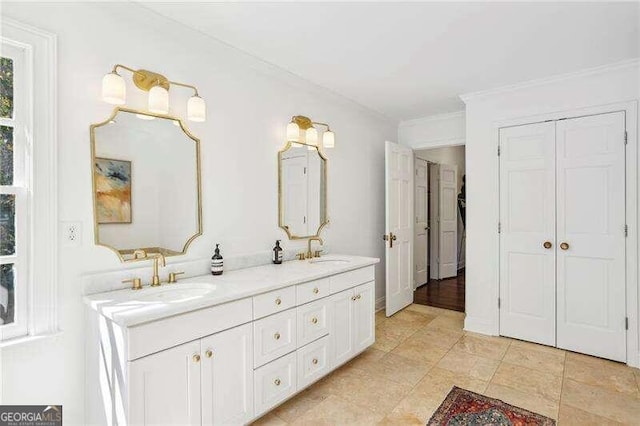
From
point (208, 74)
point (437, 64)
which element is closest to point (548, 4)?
point (437, 64)

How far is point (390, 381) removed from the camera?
8.05 feet

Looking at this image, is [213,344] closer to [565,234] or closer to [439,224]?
[565,234]

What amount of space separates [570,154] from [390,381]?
2.53m

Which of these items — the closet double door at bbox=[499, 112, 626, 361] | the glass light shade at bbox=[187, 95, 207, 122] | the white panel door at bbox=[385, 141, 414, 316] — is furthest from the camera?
the white panel door at bbox=[385, 141, 414, 316]

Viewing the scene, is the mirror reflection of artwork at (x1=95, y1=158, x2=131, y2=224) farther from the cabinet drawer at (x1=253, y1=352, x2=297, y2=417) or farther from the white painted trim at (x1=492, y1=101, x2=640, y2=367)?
the white painted trim at (x1=492, y1=101, x2=640, y2=367)

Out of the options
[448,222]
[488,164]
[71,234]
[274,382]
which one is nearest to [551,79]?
[488,164]

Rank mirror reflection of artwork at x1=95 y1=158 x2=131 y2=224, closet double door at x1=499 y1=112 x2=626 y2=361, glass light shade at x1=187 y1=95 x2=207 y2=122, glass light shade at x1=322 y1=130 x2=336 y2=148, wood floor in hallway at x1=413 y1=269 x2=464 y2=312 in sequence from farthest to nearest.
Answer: wood floor in hallway at x1=413 y1=269 x2=464 y2=312
glass light shade at x1=322 y1=130 x2=336 y2=148
closet double door at x1=499 y1=112 x2=626 y2=361
glass light shade at x1=187 y1=95 x2=207 y2=122
mirror reflection of artwork at x1=95 y1=158 x2=131 y2=224

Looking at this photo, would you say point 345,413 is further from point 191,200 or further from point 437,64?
point 437,64

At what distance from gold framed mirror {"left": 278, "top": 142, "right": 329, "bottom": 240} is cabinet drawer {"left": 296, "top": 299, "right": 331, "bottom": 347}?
78cm

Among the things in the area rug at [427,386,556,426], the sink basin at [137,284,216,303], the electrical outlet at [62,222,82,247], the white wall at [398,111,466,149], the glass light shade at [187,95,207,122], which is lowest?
the area rug at [427,386,556,426]

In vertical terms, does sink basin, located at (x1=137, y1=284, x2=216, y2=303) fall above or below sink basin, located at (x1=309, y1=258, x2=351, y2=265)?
below

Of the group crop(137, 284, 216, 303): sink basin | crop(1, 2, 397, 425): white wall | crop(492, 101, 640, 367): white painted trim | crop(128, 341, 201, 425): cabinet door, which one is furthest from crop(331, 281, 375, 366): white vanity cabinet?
crop(492, 101, 640, 367): white painted trim

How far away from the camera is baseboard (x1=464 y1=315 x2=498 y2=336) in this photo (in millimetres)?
3361

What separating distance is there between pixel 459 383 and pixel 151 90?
9.38ft
